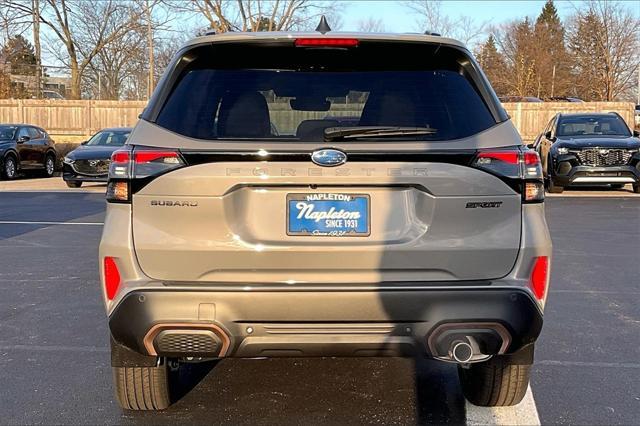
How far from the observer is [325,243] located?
9.57ft

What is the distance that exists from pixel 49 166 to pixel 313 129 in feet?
66.1

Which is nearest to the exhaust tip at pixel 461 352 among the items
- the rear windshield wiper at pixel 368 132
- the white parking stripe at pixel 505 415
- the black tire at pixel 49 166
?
the white parking stripe at pixel 505 415

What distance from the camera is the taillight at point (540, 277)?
118 inches

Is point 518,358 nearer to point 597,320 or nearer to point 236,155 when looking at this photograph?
point 236,155

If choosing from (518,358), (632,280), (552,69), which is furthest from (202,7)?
(518,358)

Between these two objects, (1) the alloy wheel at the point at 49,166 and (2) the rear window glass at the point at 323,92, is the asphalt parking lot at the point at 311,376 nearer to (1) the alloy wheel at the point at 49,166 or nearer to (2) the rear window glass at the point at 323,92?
A: (2) the rear window glass at the point at 323,92

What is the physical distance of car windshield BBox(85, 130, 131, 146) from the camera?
17.8 m

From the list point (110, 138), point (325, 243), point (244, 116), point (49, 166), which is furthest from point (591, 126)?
point (49, 166)

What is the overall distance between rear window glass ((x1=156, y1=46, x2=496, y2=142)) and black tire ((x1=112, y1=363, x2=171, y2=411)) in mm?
1229

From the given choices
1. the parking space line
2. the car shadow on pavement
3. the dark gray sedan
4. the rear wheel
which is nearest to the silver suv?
the parking space line

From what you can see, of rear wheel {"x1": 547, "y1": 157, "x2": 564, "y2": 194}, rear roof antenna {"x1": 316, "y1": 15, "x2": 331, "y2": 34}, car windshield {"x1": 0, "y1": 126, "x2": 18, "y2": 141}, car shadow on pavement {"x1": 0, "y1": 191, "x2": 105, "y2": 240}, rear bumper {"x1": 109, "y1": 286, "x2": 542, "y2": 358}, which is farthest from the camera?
car windshield {"x1": 0, "y1": 126, "x2": 18, "y2": 141}

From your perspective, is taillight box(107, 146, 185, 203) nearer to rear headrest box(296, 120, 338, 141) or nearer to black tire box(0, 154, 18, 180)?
rear headrest box(296, 120, 338, 141)

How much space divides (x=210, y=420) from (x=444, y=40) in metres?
2.17

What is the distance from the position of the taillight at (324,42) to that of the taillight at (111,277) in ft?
4.20
